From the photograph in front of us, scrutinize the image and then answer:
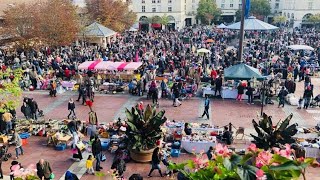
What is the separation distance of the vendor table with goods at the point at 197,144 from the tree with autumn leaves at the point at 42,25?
2033cm

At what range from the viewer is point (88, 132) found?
16516 mm

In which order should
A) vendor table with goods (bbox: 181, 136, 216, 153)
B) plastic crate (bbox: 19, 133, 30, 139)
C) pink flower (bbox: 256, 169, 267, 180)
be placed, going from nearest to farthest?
pink flower (bbox: 256, 169, 267, 180), vendor table with goods (bbox: 181, 136, 216, 153), plastic crate (bbox: 19, 133, 30, 139)

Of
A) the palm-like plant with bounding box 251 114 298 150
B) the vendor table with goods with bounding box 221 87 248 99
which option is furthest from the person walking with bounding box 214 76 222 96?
the palm-like plant with bounding box 251 114 298 150

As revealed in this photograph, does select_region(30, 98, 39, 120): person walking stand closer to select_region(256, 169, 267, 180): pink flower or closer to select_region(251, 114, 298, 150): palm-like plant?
select_region(251, 114, 298, 150): palm-like plant

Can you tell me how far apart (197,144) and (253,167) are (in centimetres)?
1097

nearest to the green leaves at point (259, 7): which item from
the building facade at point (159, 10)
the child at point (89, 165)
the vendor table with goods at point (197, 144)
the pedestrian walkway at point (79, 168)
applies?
the building facade at point (159, 10)

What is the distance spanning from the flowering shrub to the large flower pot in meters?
9.72

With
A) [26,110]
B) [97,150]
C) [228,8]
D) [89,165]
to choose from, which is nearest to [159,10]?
[228,8]

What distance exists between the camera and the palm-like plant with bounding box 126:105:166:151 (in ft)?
44.0

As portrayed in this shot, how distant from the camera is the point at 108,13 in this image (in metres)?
44.1

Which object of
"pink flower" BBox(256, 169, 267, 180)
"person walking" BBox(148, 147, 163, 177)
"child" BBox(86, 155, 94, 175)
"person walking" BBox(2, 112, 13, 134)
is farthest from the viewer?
"person walking" BBox(2, 112, 13, 134)

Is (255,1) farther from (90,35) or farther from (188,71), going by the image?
(188,71)

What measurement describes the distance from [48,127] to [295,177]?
14679mm

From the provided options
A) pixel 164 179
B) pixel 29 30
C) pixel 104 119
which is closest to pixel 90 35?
pixel 29 30
